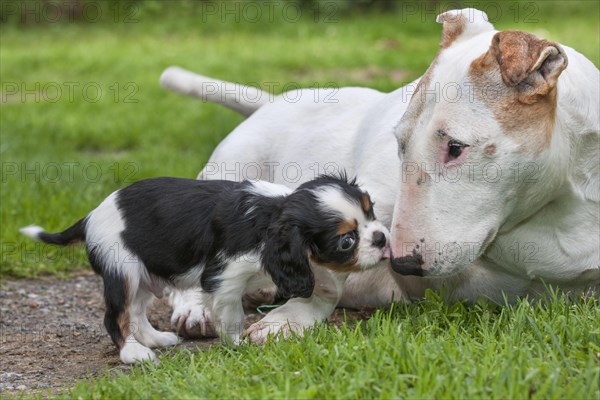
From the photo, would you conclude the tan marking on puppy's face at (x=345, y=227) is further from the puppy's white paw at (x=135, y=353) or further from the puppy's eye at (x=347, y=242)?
the puppy's white paw at (x=135, y=353)

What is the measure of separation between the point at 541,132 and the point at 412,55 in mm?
8689

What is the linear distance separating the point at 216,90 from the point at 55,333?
A: 7.19ft

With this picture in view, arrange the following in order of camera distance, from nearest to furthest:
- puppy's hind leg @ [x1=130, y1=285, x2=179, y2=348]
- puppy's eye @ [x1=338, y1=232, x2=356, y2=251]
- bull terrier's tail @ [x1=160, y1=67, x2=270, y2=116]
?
puppy's eye @ [x1=338, y1=232, x2=356, y2=251], puppy's hind leg @ [x1=130, y1=285, x2=179, y2=348], bull terrier's tail @ [x1=160, y1=67, x2=270, y2=116]

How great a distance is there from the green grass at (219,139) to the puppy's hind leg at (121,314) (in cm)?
30

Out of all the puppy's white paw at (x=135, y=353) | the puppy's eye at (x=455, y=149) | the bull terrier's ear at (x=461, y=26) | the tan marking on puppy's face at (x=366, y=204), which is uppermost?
the bull terrier's ear at (x=461, y=26)

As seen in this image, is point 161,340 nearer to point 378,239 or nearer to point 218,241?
point 218,241

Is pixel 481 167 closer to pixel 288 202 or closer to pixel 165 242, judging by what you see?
pixel 288 202

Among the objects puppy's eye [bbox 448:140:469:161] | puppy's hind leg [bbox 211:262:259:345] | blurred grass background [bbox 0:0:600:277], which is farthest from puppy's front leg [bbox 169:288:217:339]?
blurred grass background [bbox 0:0:600:277]

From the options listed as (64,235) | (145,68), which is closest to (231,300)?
(64,235)

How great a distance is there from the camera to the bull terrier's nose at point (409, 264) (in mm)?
4078

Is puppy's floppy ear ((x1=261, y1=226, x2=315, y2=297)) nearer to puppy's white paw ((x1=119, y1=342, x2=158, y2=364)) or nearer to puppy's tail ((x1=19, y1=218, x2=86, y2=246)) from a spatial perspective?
puppy's white paw ((x1=119, y1=342, x2=158, y2=364))

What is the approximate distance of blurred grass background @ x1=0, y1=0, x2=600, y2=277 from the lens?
814 cm

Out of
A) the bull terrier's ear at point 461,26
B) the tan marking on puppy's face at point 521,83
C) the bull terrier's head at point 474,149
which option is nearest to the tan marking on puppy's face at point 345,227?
the bull terrier's head at point 474,149

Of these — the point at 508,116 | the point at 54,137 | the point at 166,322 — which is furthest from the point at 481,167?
the point at 54,137
